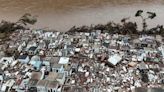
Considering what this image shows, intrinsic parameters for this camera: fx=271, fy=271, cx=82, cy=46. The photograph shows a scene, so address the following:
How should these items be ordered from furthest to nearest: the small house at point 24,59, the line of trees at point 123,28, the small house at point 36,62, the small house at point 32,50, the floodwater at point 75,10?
1. the floodwater at point 75,10
2. the line of trees at point 123,28
3. the small house at point 32,50
4. the small house at point 24,59
5. the small house at point 36,62

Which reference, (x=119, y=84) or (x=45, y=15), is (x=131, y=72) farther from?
(x=45, y=15)

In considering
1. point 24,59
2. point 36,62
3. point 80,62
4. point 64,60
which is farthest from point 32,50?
point 80,62

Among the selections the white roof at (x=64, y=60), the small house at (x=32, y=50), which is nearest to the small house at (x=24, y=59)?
the small house at (x=32, y=50)

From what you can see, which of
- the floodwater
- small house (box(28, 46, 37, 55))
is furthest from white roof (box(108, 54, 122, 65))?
the floodwater

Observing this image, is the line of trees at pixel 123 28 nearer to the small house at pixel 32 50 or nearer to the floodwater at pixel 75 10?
the floodwater at pixel 75 10

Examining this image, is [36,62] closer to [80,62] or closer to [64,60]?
[64,60]

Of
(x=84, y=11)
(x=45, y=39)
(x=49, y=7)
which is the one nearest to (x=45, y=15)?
(x=49, y=7)

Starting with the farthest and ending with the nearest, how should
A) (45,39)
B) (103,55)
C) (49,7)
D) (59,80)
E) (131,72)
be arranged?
1. (49,7)
2. (45,39)
3. (103,55)
4. (131,72)
5. (59,80)
